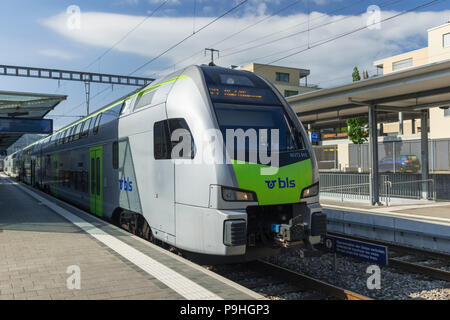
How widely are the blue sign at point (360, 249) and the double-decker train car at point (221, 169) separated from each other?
3.21 feet

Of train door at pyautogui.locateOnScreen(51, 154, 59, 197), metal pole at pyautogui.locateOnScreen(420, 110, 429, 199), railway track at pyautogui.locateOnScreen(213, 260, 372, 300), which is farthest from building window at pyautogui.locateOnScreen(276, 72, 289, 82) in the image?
railway track at pyautogui.locateOnScreen(213, 260, 372, 300)

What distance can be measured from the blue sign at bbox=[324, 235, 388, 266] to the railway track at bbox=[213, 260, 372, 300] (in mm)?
1269

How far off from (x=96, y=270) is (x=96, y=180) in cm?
569

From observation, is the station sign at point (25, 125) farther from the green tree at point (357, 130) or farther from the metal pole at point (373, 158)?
the green tree at point (357, 130)

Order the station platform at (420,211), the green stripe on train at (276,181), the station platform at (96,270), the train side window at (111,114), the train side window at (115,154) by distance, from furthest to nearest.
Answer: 1. the station platform at (420,211)
2. the train side window at (111,114)
3. the train side window at (115,154)
4. the green stripe on train at (276,181)
5. the station platform at (96,270)

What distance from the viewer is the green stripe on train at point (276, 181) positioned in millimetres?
6176

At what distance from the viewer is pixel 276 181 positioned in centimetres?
644

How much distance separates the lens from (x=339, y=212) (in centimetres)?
1241

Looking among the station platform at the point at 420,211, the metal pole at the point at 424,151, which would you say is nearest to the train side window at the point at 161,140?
the station platform at the point at 420,211

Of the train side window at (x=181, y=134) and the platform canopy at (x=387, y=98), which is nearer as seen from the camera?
the train side window at (x=181, y=134)

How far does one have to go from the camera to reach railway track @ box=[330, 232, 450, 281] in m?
7.32
